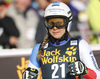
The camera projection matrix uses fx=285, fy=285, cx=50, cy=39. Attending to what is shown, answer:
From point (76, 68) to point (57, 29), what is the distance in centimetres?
73

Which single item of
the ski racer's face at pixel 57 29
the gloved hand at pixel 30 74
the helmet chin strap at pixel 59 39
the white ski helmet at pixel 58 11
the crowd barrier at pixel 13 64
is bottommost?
the gloved hand at pixel 30 74

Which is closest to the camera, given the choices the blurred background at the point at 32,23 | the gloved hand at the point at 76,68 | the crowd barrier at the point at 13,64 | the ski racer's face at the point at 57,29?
the gloved hand at the point at 76,68

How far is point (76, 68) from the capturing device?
3.82 metres

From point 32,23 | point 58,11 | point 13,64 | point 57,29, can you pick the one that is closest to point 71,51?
point 57,29

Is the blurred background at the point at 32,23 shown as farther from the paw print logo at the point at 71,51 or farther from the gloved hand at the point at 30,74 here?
the paw print logo at the point at 71,51

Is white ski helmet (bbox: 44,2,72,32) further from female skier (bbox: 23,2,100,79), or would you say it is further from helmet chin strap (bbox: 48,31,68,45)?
helmet chin strap (bbox: 48,31,68,45)

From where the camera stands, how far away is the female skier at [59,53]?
4.15m

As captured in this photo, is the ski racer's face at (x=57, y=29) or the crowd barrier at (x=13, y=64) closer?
the ski racer's face at (x=57, y=29)

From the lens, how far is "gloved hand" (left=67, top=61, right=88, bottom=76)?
383cm

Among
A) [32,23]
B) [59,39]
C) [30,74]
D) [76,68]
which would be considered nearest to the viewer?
[76,68]

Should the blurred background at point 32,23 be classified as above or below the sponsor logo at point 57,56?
above

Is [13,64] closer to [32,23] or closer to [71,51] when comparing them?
[71,51]

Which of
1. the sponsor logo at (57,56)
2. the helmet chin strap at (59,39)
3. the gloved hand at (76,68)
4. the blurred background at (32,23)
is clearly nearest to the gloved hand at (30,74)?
the sponsor logo at (57,56)

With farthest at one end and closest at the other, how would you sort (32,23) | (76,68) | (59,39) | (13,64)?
(32,23) < (13,64) < (59,39) < (76,68)
